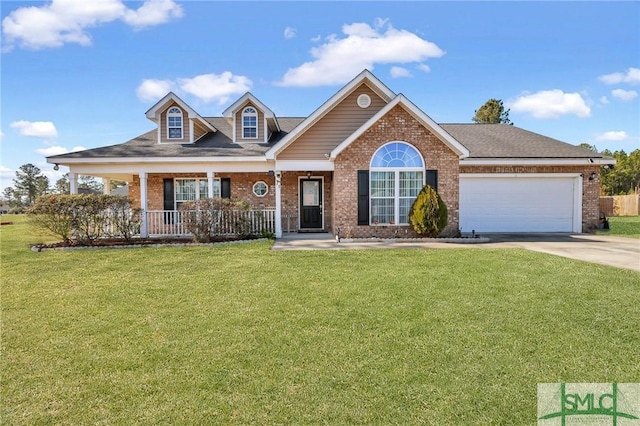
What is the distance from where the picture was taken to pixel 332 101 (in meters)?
13.5

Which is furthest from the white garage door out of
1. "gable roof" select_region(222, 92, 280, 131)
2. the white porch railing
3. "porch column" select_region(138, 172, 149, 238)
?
"porch column" select_region(138, 172, 149, 238)

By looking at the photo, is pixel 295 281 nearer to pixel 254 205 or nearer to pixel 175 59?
pixel 254 205

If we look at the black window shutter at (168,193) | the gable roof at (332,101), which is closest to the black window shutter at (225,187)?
the black window shutter at (168,193)

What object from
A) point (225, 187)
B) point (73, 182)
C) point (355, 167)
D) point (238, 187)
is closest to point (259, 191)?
point (238, 187)

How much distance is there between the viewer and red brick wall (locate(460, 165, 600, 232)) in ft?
48.4

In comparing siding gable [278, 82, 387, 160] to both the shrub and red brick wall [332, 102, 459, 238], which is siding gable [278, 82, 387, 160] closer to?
red brick wall [332, 102, 459, 238]

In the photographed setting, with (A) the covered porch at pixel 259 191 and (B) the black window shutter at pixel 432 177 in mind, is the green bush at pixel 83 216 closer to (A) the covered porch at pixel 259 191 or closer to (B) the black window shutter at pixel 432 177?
(A) the covered porch at pixel 259 191

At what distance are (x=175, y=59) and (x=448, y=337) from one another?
16359 millimetres

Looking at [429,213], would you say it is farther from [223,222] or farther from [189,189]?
[189,189]

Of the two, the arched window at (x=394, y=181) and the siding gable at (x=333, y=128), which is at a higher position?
the siding gable at (x=333, y=128)

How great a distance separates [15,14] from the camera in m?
9.37

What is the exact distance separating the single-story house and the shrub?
3.46 feet

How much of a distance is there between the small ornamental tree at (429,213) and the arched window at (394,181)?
1.78ft

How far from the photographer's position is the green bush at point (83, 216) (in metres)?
11.3
